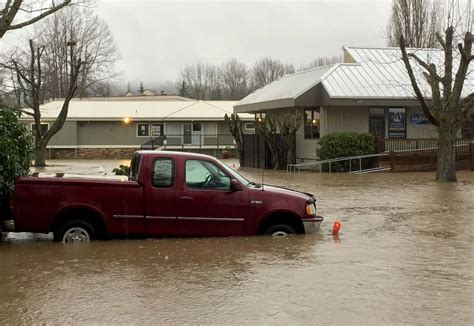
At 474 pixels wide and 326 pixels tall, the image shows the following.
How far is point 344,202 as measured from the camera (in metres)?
15.0

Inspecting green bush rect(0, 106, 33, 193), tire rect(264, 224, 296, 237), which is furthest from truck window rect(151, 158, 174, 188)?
green bush rect(0, 106, 33, 193)

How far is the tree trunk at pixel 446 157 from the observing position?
2075cm

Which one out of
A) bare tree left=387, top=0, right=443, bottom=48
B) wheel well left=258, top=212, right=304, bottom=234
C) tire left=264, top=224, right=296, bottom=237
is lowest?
tire left=264, top=224, right=296, bottom=237

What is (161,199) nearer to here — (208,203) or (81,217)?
(208,203)

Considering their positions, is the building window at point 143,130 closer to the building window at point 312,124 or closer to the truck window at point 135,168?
the building window at point 312,124

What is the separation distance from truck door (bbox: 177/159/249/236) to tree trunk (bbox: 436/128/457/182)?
13.6 metres

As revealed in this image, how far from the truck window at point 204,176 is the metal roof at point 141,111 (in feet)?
117

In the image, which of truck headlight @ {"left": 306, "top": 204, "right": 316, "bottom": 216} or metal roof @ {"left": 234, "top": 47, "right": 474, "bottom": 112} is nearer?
truck headlight @ {"left": 306, "top": 204, "right": 316, "bottom": 216}

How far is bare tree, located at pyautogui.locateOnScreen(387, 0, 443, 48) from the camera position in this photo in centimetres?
4625

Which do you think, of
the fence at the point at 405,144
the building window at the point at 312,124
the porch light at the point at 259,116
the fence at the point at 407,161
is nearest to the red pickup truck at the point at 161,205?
the fence at the point at 407,161

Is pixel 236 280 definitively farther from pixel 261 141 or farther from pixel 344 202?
pixel 261 141

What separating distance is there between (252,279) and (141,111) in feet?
133

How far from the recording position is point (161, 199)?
358 inches

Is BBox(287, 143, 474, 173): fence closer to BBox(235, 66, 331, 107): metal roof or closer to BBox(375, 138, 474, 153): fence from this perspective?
BBox(375, 138, 474, 153): fence
